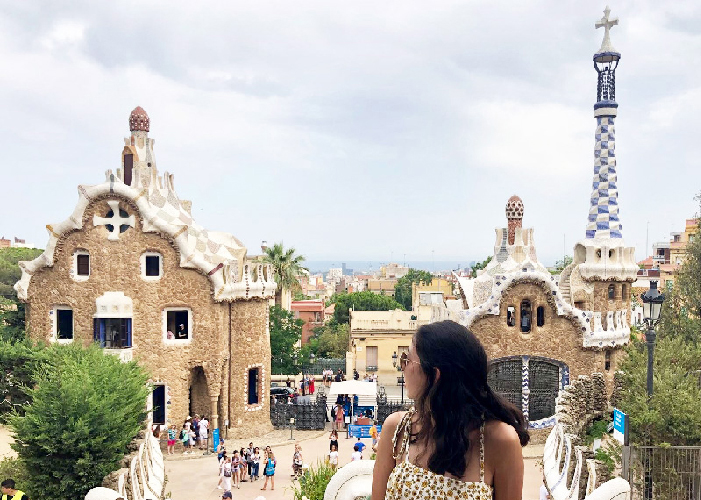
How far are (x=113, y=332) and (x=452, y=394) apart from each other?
2250 centimetres

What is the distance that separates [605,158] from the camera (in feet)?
82.5

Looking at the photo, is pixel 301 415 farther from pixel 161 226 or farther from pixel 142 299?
pixel 161 226

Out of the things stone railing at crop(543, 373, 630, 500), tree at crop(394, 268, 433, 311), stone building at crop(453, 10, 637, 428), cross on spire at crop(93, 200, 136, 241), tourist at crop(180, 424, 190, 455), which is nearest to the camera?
stone railing at crop(543, 373, 630, 500)

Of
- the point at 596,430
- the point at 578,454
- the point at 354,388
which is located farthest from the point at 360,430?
the point at 578,454


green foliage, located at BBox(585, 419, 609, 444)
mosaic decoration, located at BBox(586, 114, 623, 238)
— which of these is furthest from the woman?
mosaic decoration, located at BBox(586, 114, 623, 238)

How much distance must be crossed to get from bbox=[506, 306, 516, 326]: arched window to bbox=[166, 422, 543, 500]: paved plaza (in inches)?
157

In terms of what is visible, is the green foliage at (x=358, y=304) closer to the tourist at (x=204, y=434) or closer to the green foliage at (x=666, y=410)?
the tourist at (x=204, y=434)

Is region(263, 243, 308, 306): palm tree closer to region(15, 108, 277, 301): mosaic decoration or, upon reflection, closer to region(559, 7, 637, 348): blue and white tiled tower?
region(15, 108, 277, 301): mosaic decoration

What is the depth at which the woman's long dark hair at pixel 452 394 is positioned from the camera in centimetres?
326

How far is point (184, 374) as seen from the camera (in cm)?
2436

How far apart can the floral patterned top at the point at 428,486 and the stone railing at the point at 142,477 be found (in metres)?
9.25

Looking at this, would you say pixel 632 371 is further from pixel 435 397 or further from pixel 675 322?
pixel 435 397

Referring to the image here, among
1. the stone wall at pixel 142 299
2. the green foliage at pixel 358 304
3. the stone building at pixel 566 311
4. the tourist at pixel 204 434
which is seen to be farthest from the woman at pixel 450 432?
the green foliage at pixel 358 304

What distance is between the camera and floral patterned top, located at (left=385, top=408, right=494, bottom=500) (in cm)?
322
